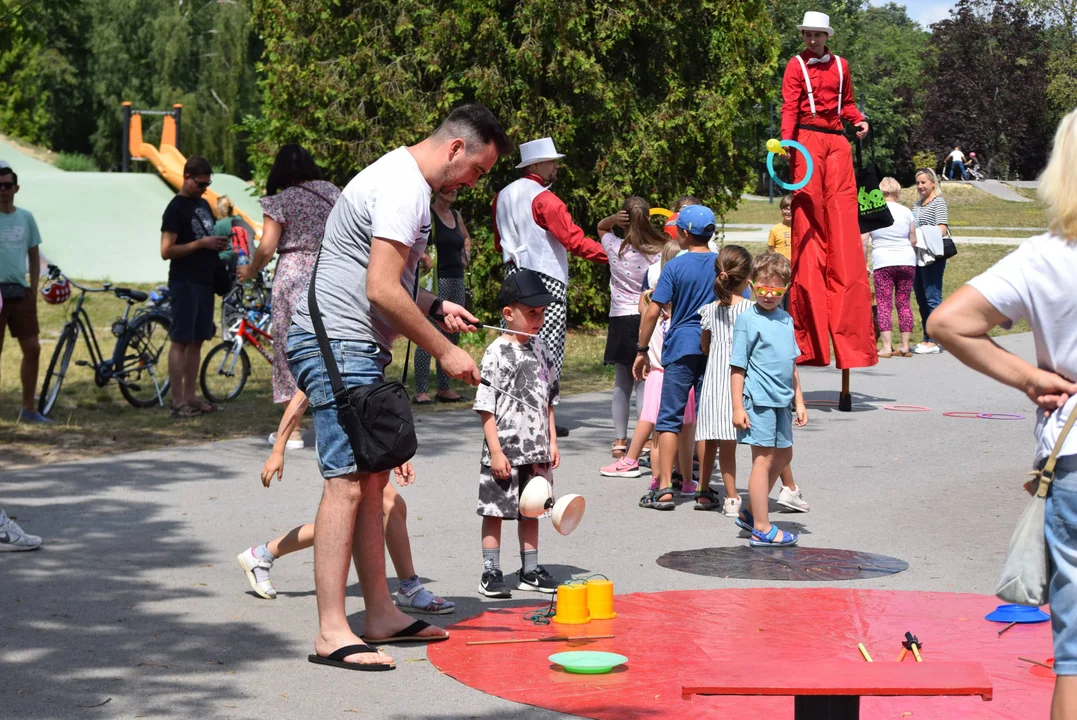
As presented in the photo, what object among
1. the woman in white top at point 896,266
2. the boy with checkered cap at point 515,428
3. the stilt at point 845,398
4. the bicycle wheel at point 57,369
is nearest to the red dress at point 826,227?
the stilt at point 845,398

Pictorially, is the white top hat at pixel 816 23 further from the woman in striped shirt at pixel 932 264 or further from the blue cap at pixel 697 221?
the woman in striped shirt at pixel 932 264

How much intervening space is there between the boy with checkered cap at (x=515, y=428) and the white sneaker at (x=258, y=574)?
0.97 metres

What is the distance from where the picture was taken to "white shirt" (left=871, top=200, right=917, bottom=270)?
54.5 ft

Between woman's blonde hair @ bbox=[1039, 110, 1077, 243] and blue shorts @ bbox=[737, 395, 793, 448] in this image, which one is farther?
blue shorts @ bbox=[737, 395, 793, 448]

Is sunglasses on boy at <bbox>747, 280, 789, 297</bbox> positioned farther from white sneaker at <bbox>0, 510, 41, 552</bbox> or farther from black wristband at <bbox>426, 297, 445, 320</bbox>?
white sneaker at <bbox>0, 510, 41, 552</bbox>

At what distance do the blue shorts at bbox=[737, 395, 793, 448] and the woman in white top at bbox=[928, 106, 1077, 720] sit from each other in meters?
3.87

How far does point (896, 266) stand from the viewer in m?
16.8

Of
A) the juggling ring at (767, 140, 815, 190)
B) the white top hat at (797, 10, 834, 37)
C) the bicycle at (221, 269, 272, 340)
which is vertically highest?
the white top hat at (797, 10, 834, 37)

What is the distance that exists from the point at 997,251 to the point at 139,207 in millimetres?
19752

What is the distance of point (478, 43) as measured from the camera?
18.4 metres

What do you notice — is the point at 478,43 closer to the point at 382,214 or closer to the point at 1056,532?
the point at 382,214

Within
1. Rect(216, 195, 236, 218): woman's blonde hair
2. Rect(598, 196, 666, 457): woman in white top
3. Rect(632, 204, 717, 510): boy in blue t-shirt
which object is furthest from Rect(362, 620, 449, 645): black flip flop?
Rect(216, 195, 236, 218): woman's blonde hair

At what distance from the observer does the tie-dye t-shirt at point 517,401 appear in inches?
251

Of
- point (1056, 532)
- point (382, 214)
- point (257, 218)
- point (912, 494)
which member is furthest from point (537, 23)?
point (257, 218)
